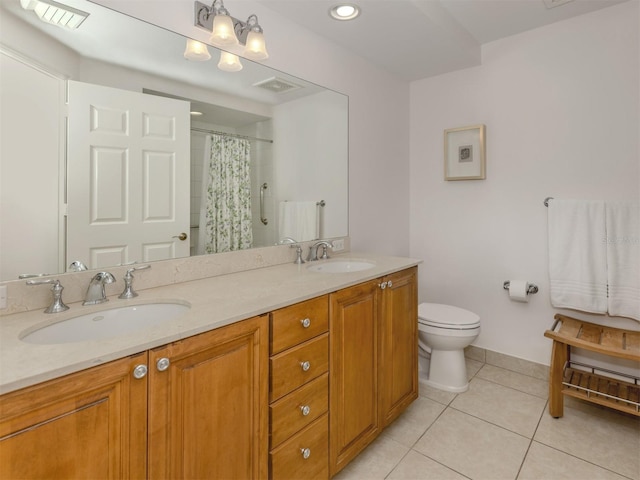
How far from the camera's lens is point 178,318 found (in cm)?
101

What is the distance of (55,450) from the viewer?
28.8 inches

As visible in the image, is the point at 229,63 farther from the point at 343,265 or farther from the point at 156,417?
the point at 156,417

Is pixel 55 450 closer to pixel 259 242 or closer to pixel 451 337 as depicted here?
pixel 259 242

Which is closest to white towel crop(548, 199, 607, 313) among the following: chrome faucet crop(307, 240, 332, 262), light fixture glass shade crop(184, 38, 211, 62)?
chrome faucet crop(307, 240, 332, 262)

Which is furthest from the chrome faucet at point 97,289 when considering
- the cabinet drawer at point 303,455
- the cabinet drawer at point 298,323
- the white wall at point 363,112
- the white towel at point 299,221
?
the white wall at point 363,112

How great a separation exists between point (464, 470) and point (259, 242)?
4.82 feet

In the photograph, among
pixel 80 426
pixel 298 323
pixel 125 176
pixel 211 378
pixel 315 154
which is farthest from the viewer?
pixel 315 154

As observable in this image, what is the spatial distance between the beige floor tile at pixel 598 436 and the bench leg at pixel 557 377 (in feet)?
0.21

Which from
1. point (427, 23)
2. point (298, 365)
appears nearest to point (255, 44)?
point (427, 23)

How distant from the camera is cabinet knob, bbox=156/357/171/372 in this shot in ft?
2.86

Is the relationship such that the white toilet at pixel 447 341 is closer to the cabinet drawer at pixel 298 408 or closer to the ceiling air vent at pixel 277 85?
the cabinet drawer at pixel 298 408

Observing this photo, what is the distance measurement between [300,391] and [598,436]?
1.68 meters

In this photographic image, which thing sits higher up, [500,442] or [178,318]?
[178,318]

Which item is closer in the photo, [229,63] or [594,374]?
[229,63]
